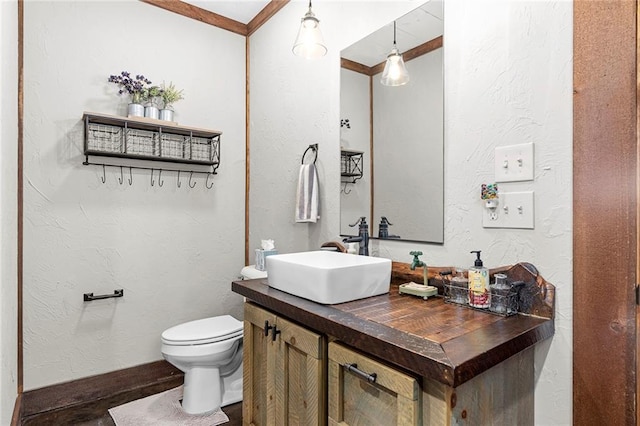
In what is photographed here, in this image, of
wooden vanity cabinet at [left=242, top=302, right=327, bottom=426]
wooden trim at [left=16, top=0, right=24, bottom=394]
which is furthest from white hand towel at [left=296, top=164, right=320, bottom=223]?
wooden trim at [left=16, top=0, right=24, bottom=394]

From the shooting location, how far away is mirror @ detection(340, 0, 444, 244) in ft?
5.14

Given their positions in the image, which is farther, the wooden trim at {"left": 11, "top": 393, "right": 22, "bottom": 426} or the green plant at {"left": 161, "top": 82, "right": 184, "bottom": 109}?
the green plant at {"left": 161, "top": 82, "right": 184, "bottom": 109}

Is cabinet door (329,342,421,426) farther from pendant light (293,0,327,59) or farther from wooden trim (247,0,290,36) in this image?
wooden trim (247,0,290,36)

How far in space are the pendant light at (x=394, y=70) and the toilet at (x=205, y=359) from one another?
1.33 meters

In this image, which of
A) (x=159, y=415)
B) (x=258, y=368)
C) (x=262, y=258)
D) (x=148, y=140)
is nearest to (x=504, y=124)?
(x=258, y=368)

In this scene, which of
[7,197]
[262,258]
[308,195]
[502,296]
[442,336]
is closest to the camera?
[442,336]

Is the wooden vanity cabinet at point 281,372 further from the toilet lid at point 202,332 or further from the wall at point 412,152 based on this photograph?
the wall at point 412,152

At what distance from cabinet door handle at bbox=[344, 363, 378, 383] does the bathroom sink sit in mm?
269

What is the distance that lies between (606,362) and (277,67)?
242 centimetres

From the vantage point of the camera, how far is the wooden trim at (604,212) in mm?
1016

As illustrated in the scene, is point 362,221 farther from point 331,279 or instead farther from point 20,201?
point 20,201

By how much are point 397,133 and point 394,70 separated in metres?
0.30

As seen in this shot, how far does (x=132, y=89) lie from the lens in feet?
7.88

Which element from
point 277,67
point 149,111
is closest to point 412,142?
point 277,67
